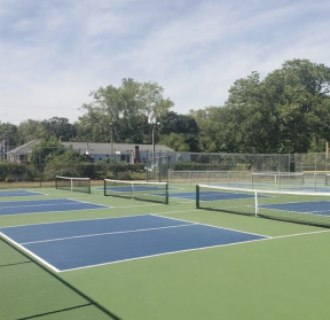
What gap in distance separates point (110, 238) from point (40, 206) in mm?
8093

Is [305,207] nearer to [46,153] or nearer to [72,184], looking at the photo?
[72,184]

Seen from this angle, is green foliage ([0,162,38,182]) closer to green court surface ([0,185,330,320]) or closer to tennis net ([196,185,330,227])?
tennis net ([196,185,330,227])

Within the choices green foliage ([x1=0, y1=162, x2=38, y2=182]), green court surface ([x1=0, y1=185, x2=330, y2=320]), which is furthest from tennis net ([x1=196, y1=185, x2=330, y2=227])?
green foliage ([x1=0, y1=162, x2=38, y2=182])

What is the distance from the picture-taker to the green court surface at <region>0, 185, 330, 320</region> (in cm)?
494

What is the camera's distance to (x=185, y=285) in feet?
19.6

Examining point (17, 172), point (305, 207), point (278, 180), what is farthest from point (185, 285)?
point (17, 172)

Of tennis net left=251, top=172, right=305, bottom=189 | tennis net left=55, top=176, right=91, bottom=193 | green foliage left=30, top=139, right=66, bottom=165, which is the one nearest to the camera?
tennis net left=55, top=176, right=91, bottom=193

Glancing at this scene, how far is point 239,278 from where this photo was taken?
20.7 ft

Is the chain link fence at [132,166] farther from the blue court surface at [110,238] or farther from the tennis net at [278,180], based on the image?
the blue court surface at [110,238]

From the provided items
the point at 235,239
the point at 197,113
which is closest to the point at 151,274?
the point at 235,239

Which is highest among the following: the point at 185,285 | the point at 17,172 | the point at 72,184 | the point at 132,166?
the point at 132,166

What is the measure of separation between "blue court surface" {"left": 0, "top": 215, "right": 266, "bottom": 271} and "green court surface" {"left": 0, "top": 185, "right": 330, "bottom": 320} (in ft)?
1.29

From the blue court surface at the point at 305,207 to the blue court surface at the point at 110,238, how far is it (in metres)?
4.66

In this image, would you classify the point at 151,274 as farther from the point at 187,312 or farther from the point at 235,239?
the point at 235,239
